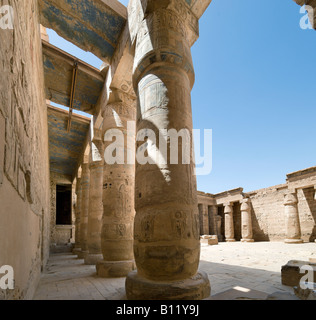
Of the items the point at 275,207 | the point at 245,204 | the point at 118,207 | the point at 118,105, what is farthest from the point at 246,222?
the point at 118,105

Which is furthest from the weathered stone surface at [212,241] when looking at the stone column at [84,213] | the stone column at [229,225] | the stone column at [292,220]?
the stone column at [84,213]

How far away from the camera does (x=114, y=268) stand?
16.4ft

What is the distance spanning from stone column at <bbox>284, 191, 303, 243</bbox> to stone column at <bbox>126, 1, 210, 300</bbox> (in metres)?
13.0

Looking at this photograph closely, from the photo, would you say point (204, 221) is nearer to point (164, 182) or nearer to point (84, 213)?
point (84, 213)

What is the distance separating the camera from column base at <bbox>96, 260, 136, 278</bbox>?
16.3 feet

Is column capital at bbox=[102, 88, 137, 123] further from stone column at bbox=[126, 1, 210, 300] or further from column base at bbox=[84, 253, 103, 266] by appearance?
column base at bbox=[84, 253, 103, 266]

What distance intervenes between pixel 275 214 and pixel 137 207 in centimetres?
1586

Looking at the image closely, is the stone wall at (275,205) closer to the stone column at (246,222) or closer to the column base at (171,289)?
the stone column at (246,222)

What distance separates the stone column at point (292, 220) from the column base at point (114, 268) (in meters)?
11.7

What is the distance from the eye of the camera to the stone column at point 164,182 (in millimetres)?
2658

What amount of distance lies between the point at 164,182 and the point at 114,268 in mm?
3240

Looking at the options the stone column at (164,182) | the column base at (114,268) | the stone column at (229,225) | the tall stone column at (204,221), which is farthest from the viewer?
the tall stone column at (204,221)

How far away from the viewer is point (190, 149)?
3174 millimetres
